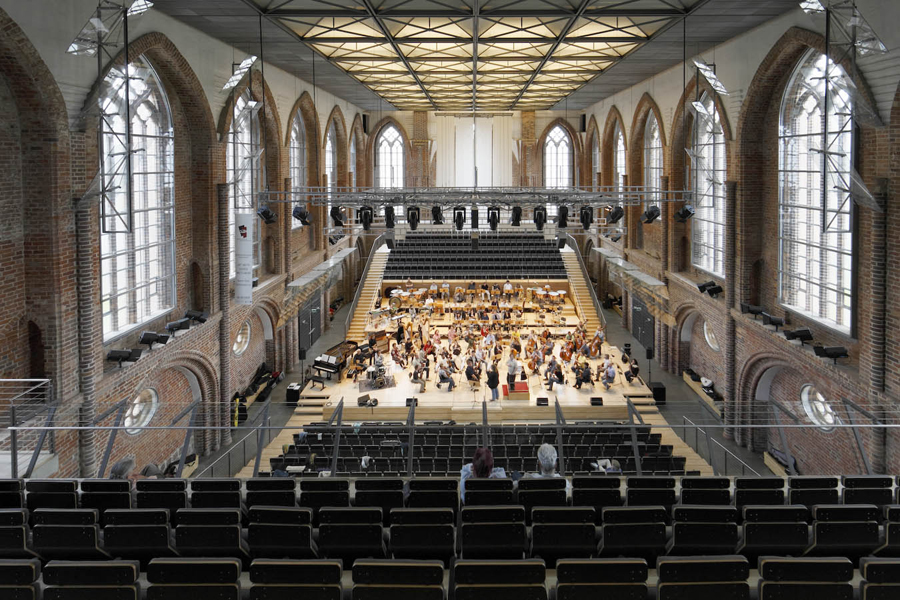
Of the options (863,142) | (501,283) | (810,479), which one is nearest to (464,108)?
(501,283)

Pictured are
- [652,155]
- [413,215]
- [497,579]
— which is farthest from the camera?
[652,155]

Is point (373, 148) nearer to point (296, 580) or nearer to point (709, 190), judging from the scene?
point (709, 190)

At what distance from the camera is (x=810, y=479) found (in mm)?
8727

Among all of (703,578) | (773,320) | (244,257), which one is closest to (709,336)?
(773,320)

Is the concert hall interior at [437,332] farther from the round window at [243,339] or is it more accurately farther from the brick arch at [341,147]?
the brick arch at [341,147]

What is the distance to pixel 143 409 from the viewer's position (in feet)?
53.7

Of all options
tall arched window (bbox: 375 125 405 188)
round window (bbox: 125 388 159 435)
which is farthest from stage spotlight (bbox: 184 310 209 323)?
tall arched window (bbox: 375 125 405 188)

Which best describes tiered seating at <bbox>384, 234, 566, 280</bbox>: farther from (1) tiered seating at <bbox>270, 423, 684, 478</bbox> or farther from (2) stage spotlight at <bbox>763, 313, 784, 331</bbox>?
(1) tiered seating at <bbox>270, 423, 684, 478</bbox>

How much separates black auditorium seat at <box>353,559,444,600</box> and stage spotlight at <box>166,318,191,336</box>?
11.9 metres

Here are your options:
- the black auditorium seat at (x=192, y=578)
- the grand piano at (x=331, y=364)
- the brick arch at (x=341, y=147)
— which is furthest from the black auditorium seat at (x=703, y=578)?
the brick arch at (x=341, y=147)

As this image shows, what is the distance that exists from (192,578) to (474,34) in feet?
47.8

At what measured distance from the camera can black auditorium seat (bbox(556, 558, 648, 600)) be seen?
19.5ft

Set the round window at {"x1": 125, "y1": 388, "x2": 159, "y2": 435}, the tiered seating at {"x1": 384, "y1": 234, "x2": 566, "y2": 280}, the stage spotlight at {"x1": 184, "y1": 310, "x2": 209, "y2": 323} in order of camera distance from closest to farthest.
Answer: the round window at {"x1": 125, "y1": 388, "x2": 159, "y2": 435}
the stage spotlight at {"x1": 184, "y1": 310, "x2": 209, "y2": 323}
the tiered seating at {"x1": 384, "y1": 234, "x2": 566, "y2": 280}

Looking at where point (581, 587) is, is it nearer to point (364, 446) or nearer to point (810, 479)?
point (810, 479)
